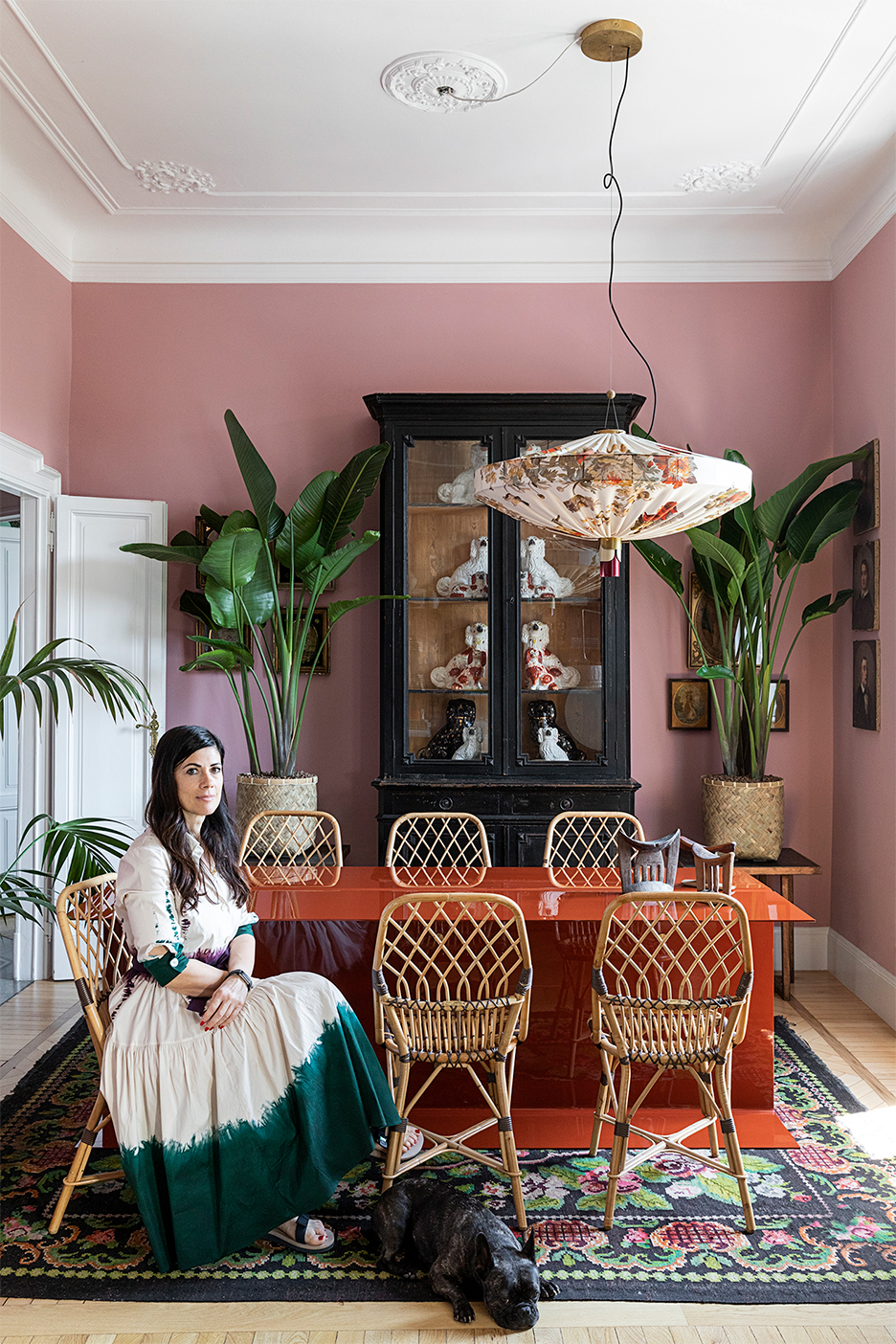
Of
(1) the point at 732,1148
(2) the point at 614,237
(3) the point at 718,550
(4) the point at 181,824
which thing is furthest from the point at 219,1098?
(2) the point at 614,237

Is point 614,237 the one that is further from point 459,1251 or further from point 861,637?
point 459,1251

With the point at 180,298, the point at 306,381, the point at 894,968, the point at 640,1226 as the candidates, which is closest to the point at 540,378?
the point at 306,381

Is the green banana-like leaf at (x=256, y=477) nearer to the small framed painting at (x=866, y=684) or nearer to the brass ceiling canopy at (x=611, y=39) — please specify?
the brass ceiling canopy at (x=611, y=39)

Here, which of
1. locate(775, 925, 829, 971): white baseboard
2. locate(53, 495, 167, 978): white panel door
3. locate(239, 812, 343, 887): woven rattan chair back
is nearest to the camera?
locate(239, 812, 343, 887): woven rattan chair back

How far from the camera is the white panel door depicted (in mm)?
4309

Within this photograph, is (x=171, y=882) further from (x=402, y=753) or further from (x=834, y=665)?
(x=834, y=665)

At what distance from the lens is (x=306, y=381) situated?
4.59 metres

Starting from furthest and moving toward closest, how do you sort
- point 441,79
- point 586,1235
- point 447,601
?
point 447,601 → point 441,79 → point 586,1235

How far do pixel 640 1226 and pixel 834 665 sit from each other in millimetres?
2838

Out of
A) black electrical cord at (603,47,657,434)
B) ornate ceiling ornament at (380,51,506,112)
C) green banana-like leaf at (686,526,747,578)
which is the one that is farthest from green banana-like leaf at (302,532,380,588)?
ornate ceiling ornament at (380,51,506,112)

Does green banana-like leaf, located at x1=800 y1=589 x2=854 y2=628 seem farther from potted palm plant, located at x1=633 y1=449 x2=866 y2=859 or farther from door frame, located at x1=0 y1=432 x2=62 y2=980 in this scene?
door frame, located at x1=0 y1=432 x2=62 y2=980

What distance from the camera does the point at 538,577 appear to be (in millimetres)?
4277

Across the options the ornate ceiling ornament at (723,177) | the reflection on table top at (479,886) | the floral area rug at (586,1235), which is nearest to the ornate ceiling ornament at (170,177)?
the ornate ceiling ornament at (723,177)

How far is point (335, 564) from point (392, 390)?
3.26ft
